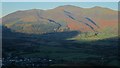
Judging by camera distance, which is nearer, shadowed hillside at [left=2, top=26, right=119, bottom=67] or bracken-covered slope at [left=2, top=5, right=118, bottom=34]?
shadowed hillside at [left=2, top=26, right=119, bottom=67]

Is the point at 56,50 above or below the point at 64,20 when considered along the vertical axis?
below

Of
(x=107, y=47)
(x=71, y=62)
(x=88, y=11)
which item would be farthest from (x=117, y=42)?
(x=88, y=11)

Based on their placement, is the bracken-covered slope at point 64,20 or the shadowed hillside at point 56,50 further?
the bracken-covered slope at point 64,20

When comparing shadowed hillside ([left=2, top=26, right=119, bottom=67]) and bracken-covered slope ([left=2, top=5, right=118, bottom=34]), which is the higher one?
bracken-covered slope ([left=2, top=5, right=118, bottom=34])

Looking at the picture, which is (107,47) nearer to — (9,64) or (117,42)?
(117,42)

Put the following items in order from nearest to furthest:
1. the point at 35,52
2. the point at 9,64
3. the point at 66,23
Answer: the point at 9,64 → the point at 35,52 → the point at 66,23

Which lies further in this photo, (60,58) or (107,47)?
(107,47)

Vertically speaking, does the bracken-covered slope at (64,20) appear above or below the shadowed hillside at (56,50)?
above

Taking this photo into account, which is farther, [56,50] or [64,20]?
→ [64,20]
